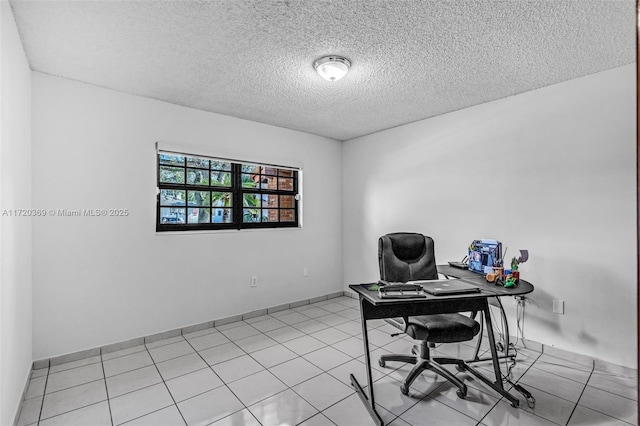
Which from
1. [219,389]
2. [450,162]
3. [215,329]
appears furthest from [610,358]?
[215,329]

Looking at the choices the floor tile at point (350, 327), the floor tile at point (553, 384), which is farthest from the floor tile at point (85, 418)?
the floor tile at point (553, 384)

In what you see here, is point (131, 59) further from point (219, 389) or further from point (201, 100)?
point (219, 389)

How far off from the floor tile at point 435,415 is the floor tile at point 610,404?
842mm

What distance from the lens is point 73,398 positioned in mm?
2061

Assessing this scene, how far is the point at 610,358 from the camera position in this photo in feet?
7.84

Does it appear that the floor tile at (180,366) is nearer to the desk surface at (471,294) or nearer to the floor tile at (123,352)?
the floor tile at (123,352)

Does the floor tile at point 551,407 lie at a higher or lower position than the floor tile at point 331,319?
higher

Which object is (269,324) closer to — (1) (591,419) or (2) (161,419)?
(2) (161,419)

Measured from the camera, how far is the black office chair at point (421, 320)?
1.96 metres

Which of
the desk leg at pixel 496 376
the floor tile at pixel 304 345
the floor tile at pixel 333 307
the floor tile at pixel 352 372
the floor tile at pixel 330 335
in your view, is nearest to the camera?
the desk leg at pixel 496 376

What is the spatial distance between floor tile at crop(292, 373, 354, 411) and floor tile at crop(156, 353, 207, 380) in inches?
35.3

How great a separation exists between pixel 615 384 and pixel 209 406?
2855 mm

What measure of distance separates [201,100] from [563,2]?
9.46 ft

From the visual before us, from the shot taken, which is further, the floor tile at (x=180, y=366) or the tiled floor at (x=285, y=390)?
the floor tile at (x=180, y=366)
